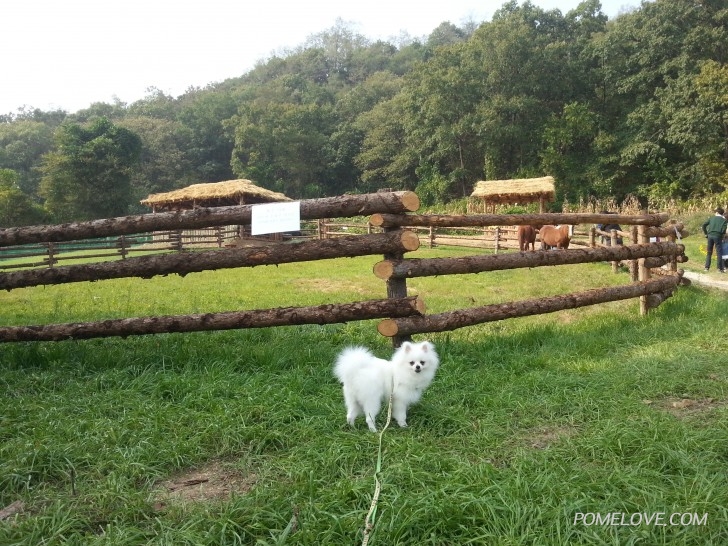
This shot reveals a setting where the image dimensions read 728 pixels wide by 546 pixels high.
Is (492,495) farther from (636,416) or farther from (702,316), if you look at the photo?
(702,316)

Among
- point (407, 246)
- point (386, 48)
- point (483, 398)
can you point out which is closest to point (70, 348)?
point (407, 246)

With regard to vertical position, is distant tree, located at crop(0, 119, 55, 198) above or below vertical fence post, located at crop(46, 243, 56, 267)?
above

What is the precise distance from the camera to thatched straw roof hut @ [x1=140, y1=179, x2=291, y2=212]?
28766 mm

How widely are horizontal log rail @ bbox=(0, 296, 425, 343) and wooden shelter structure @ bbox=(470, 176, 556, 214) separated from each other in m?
22.2

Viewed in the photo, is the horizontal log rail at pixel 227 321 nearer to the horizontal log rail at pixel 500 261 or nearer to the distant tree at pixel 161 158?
the horizontal log rail at pixel 500 261

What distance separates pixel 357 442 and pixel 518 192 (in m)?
24.4

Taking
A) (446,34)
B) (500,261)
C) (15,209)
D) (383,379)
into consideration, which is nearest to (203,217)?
(383,379)

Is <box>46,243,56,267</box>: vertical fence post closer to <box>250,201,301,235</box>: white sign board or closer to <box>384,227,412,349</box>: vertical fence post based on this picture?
<box>250,201,301,235</box>: white sign board

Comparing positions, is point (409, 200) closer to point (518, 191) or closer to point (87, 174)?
point (518, 191)

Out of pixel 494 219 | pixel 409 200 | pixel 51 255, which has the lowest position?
pixel 51 255

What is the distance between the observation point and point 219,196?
29016 millimetres

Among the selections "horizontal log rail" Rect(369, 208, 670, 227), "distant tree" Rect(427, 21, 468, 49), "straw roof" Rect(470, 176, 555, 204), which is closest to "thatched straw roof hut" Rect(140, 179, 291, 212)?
"straw roof" Rect(470, 176, 555, 204)

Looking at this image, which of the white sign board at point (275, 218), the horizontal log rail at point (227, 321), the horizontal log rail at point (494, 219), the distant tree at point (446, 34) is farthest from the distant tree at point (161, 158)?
the white sign board at point (275, 218)

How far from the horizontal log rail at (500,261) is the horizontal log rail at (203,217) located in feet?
1.93
